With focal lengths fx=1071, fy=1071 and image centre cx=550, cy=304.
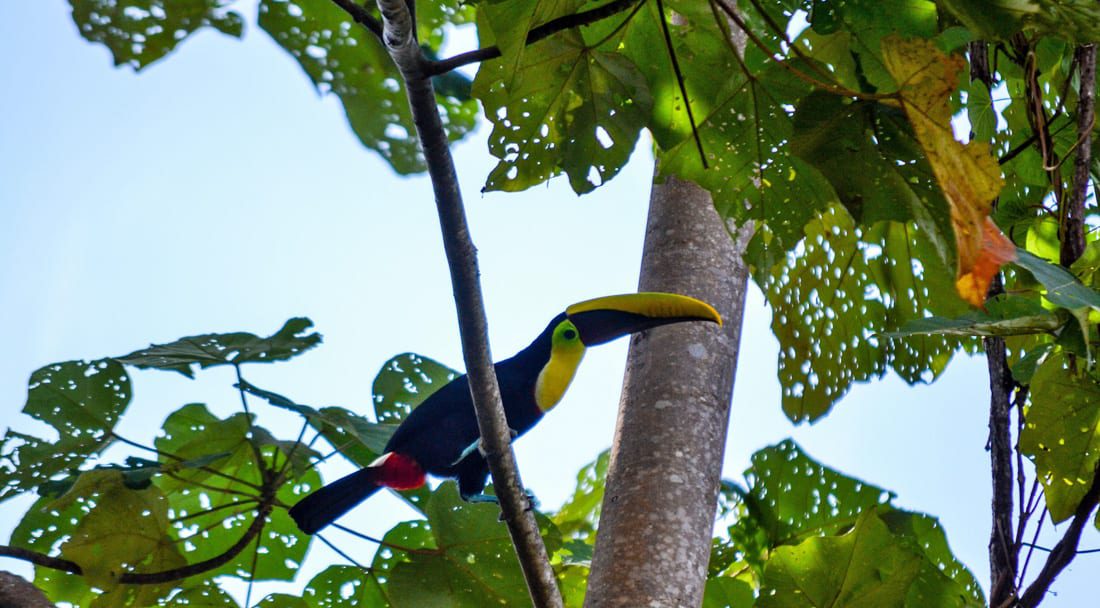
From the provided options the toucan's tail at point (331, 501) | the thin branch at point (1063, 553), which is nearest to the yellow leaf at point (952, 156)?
the thin branch at point (1063, 553)

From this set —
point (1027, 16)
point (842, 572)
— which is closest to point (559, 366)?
point (842, 572)

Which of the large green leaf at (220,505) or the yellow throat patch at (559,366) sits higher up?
the yellow throat patch at (559,366)

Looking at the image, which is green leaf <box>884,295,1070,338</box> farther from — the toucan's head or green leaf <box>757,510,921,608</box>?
the toucan's head

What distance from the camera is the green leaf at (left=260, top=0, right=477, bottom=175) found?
2.07 m

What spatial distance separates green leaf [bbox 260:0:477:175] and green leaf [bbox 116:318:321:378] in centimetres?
57

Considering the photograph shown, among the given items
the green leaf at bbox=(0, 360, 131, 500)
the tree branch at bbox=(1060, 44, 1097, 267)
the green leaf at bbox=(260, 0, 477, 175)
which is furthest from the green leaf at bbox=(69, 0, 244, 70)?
the tree branch at bbox=(1060, 44, 1097, 267)

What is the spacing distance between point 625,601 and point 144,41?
4.55ft

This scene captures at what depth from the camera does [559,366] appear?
298 cm

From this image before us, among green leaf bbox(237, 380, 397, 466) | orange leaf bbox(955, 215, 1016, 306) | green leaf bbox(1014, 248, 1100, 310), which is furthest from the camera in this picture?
green leaf bbox(237, 380, 397, 466)

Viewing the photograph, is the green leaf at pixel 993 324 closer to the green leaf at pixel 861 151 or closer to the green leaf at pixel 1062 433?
the green leaf at pixel 861 151

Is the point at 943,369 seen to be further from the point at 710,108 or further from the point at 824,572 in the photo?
the point at 710,108

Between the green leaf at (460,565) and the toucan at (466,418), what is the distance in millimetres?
319

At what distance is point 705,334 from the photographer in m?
2.34

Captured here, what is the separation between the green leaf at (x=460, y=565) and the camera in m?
2.38
